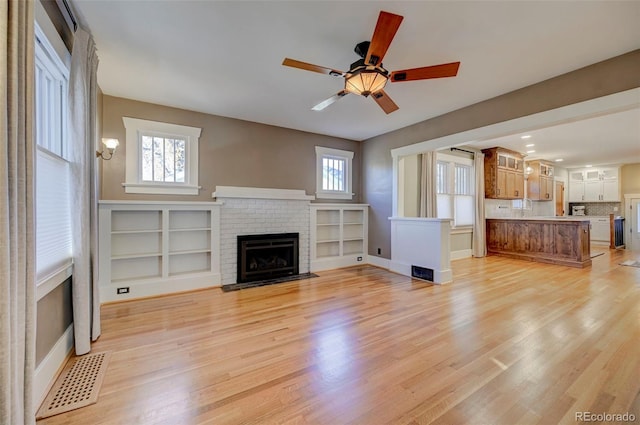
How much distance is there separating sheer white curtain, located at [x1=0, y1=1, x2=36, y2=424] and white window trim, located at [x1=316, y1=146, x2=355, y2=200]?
14.7ft

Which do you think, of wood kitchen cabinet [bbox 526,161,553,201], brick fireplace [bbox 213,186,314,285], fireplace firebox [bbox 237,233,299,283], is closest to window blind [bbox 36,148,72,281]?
brick fireplace [bbox 213,186,314,285]

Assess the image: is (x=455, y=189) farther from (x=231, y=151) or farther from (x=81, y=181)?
(x=81, y=181)

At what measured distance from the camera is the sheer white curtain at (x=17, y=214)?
3.51 ft

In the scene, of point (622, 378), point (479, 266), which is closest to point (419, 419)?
point (622, 378)

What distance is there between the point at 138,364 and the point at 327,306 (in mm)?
2011

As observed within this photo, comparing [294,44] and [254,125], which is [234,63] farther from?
[254,125]

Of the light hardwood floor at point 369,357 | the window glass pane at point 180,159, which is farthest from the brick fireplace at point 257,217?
the light hardwood floor at point 369,357

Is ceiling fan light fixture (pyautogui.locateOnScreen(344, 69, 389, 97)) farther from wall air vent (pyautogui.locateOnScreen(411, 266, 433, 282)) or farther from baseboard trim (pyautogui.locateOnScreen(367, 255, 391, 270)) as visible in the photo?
baseboard trim (pyautogui.locateOnScreen(367, 255, 391, 270))

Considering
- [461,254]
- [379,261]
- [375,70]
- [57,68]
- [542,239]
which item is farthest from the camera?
[461,254]

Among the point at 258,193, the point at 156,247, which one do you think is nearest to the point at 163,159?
the point at 156,247

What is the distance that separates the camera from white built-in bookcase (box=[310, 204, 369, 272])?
17.6ft

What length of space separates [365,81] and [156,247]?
3.70 meters

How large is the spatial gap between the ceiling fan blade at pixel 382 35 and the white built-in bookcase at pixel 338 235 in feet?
11.0

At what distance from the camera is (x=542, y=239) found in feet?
20.4
